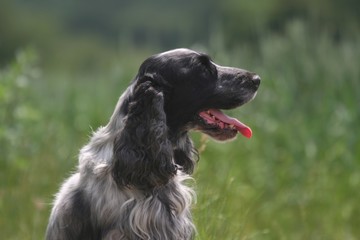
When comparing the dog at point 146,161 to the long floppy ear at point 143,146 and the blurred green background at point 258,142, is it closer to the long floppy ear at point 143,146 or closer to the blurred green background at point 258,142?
the long floppy ear at point 143,146

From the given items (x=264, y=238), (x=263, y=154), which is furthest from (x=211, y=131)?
(x=263, y=154)

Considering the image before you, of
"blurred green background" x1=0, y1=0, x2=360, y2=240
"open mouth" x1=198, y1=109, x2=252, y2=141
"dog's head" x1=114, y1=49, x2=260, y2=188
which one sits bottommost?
"blurred green background" x1=0, y1=0, x2=360, y2=240

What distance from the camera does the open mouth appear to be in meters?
5.74

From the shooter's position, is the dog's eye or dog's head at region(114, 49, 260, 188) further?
the dog's eye

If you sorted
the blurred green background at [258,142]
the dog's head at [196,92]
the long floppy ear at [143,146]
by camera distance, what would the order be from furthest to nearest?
the blurred green background at [258,142] → the dog's head at [196,92] → the long floppy ear at [143,146]

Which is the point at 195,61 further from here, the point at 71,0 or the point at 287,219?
the point at 71,0

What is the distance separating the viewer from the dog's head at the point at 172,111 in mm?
5461

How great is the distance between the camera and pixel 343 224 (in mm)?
8445

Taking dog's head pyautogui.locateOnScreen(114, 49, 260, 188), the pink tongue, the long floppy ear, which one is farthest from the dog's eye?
the long floppy ear

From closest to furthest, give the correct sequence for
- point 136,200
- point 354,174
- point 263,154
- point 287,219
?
point 136,200
point 287,219
point 354,174
point 263,154

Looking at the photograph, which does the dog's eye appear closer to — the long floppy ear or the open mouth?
the open mouth

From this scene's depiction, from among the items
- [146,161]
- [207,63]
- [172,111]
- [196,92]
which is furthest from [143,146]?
[207,63]

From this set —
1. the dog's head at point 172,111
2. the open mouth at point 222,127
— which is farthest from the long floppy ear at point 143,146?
the open mouth at point 222,127

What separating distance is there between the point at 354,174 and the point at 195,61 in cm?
400
